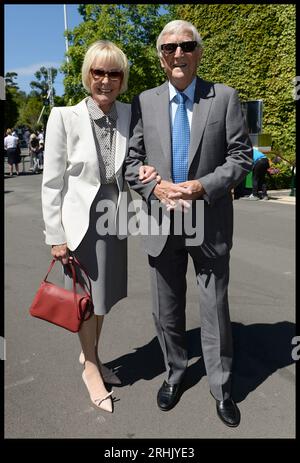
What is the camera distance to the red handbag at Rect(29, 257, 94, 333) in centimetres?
241

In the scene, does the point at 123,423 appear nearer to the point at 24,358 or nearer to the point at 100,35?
the point at 24,358

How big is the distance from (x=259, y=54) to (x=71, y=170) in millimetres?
13432

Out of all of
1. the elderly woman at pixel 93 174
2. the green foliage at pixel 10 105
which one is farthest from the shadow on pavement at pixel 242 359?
the green foliage at pixel 10 105

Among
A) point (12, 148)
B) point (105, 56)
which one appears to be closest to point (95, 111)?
point (105, 56)

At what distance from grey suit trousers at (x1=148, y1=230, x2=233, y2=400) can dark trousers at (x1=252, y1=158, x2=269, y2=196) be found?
8.18m

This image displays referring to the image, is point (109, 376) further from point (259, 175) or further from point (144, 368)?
point (259, 175)

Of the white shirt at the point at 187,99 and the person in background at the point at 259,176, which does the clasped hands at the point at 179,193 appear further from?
the person in background at the point at 259,176

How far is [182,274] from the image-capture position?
99.3 inches

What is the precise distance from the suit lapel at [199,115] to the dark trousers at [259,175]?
827cm

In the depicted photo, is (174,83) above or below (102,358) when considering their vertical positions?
above

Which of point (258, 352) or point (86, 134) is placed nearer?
point (86, 134)

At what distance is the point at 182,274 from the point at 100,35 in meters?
16.7

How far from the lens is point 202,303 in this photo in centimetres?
245
